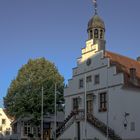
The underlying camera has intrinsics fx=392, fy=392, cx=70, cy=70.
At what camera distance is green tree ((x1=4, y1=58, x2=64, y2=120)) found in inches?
2343

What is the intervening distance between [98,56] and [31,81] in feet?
48.3

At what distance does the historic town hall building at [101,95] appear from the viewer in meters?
46.3

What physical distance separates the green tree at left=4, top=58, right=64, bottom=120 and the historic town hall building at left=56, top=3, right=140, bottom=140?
547cm

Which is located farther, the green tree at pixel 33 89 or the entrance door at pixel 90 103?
the green tree at pixel 33 89

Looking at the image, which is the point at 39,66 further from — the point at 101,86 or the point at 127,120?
the point at 127,120

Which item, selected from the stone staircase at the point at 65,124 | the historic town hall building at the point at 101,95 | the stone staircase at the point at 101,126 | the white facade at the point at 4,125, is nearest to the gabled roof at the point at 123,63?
the historic town hall building at the point at 101,95

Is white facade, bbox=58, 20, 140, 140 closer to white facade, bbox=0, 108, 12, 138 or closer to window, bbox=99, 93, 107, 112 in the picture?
window, bbox=99, 93, 107, 112

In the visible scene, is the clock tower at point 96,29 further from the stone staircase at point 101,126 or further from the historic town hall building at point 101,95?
the stone staircase at point 101,126

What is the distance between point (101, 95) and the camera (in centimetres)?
5003

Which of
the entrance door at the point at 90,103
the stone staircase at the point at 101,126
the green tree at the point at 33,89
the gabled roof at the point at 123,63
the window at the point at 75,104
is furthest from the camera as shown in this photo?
the green tree at the point at 33,89

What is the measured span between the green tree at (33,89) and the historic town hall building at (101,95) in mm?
5469

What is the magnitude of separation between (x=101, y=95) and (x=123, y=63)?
A: 19.1ft

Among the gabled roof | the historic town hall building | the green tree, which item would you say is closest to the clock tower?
the historic town hall building

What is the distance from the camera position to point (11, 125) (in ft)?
267
